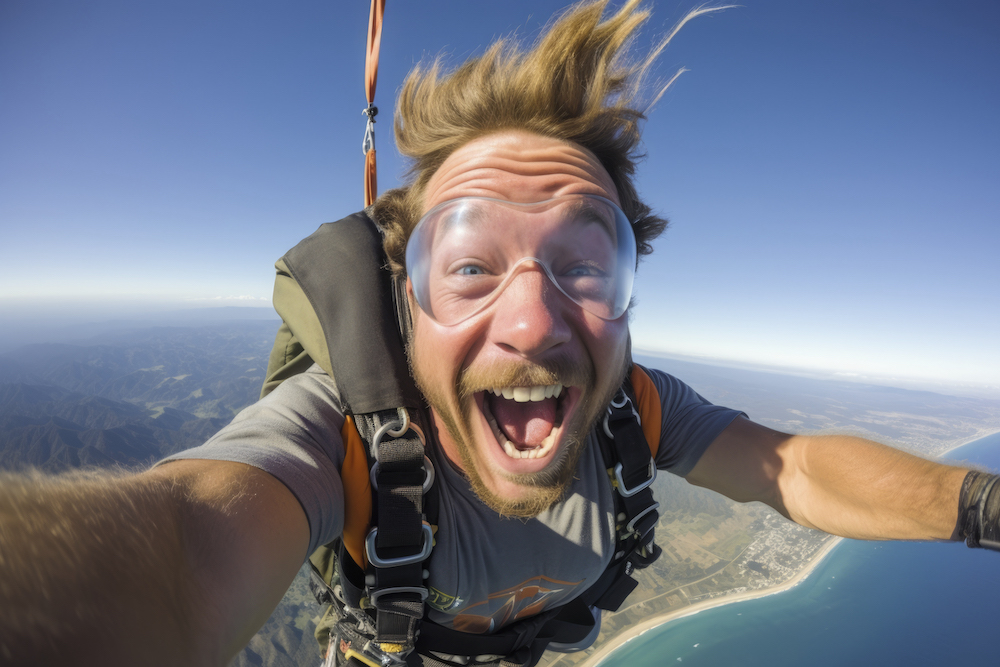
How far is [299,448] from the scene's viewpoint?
1.16 meters

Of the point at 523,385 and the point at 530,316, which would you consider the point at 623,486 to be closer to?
the point at 523,385

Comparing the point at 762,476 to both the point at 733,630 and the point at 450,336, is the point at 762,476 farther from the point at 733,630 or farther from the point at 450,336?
the point at 733,630

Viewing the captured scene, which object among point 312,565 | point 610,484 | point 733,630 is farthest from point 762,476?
point 733,630

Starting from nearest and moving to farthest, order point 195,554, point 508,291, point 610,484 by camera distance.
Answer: point 195,554 → point 508,291 → point 610,484

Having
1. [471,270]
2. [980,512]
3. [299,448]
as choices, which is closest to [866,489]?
[980,512]

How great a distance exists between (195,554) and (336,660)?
5.64 feet

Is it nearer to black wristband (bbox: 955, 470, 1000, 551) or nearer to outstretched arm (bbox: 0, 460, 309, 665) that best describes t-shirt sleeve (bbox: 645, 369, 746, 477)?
black wristband (bbox: 955, 470, 1000, 551)

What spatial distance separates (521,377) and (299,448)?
743 millimetres

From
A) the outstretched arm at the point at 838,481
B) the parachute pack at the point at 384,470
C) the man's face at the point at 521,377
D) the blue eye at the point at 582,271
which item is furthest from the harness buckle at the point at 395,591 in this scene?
the outstretched arm at the point at 838,481

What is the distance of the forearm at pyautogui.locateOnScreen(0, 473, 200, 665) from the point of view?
0.59m

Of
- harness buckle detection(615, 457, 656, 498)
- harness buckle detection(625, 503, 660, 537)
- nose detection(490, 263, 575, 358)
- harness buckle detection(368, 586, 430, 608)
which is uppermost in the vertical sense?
nose detection(490, 263, 575, 358)

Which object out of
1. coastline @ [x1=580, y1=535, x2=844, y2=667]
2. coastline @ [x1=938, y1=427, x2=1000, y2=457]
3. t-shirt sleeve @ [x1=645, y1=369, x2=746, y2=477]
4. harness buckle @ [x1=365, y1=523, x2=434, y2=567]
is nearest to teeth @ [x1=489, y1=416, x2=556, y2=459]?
harness buckle @ [x1=365, y1=523, x2=434, y2=567]

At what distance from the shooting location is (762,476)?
1840 mm

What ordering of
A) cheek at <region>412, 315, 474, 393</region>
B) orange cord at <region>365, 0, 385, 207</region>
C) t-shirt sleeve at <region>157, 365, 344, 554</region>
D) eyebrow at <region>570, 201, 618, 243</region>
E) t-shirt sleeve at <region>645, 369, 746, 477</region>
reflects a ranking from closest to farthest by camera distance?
t-shirt sleeve at <region>157, 365, 344, 554</region>, cheek at <region>412, 315, 474, 393</region>, eyebrow at <region>570, 201, 618, 243</region>, t-shirt sleeve at <region>645, 369, 746, 477</region>, orange cord at <region>365, 0, 385, 207</region>
